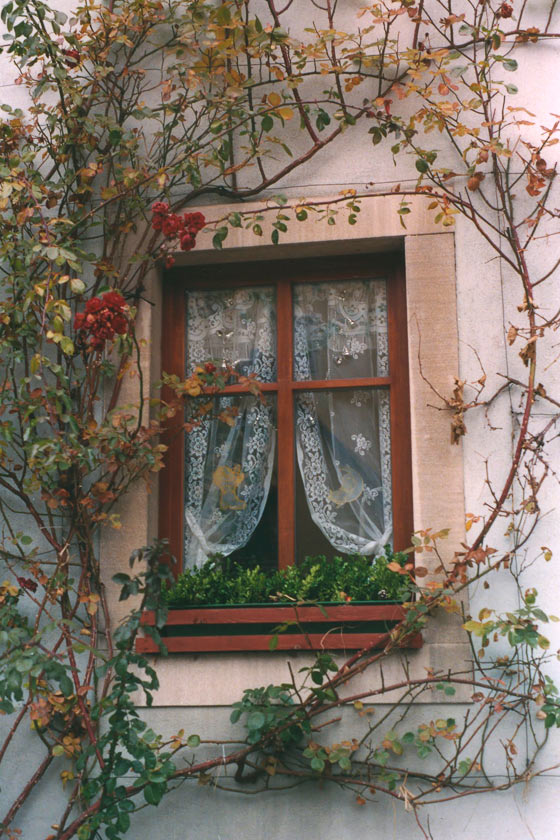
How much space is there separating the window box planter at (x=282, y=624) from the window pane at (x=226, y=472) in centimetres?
36

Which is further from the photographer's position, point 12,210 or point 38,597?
point 12,210

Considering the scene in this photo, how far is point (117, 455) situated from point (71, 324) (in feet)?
2.22

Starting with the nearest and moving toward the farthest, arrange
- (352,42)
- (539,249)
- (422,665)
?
1. (422,665)
2. (539,249)
3. (352,42)

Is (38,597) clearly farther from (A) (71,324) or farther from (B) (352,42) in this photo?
(B) (352,42)

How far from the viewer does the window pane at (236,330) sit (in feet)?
14.8

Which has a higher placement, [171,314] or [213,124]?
[213,124]

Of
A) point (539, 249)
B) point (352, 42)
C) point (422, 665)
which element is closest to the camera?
point (422, 665)

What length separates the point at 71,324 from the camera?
4406 millimetres

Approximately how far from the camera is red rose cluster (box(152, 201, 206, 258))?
388cm

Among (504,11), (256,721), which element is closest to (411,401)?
(256,721)

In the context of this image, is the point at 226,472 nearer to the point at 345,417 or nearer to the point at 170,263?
the point at 345,417

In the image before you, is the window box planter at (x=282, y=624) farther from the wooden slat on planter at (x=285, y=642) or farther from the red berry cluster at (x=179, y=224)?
the red berry cluster at (x=179, y=224)

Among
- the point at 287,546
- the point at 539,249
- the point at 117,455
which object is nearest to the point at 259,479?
the point at 287,546

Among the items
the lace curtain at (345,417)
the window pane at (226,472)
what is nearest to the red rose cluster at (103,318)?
the window pane at (226,472)
